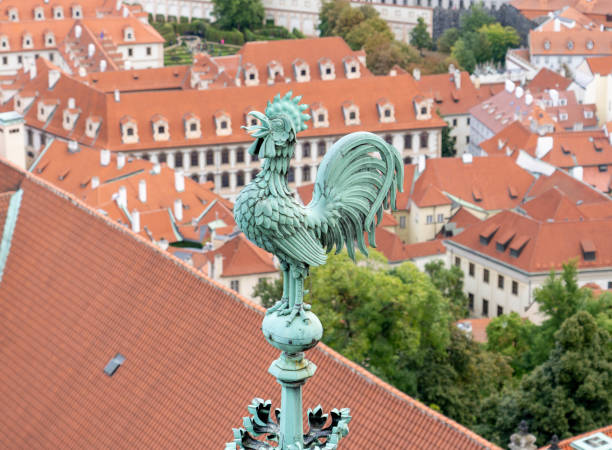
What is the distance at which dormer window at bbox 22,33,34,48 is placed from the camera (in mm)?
148875

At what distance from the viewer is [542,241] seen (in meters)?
87.2

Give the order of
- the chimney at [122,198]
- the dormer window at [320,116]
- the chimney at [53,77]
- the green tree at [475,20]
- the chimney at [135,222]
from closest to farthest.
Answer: the chimney at [135,222], the chimney at [122,198], the dormer window at [320,116], the chimney at [53,77], the green tree at [475,20]

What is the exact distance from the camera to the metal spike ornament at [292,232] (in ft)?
42.1

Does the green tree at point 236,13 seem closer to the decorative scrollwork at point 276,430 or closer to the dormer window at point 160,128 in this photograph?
the dormer window at point 160,128

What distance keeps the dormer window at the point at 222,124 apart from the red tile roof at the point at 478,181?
49.7 ft

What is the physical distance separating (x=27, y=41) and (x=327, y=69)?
32066 mm

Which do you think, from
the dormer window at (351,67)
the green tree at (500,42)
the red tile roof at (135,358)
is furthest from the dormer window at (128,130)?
the red tile roof at (135,358)

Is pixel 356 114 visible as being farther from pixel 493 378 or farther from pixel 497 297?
pixel 493 378

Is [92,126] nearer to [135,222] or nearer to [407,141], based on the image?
[407,141]

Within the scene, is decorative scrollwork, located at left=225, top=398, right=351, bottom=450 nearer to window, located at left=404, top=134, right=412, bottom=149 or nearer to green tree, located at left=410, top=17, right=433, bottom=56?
window, located at left=404, top=134, right=412, bottom=149

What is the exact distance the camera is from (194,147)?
109938 millimetres

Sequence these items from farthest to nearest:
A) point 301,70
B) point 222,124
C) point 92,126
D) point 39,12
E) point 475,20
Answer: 1. point 475,20
2. point 39,12
3. point 301,70
4. point 222,124
5. point 92,126

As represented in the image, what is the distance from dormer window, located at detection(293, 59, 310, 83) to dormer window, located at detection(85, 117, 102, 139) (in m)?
29.1

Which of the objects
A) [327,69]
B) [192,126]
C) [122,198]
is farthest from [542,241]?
[327,69]
